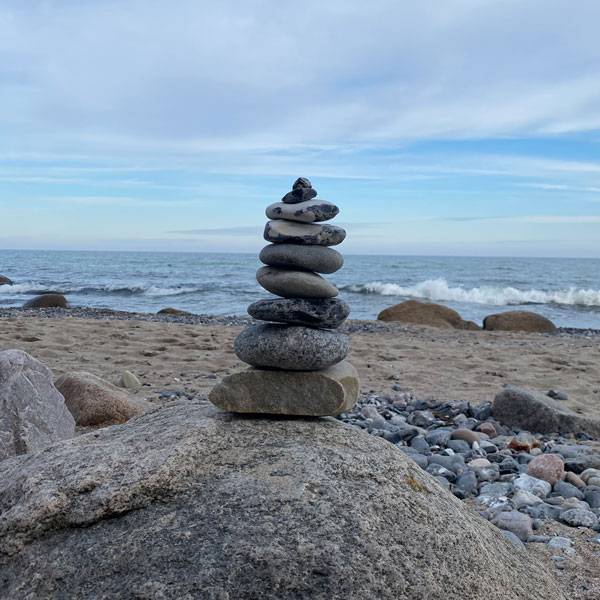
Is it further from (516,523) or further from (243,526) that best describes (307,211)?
(516,523)

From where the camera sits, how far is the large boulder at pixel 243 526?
7.62 feet

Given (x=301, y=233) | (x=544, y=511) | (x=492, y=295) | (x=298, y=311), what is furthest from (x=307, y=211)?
(x=492, y=295)

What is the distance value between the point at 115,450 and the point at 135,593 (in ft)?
2.77

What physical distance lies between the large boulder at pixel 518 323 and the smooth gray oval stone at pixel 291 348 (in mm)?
13884

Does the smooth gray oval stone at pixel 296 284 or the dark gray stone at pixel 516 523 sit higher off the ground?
the smooth gray oval stone at pixel 296 284

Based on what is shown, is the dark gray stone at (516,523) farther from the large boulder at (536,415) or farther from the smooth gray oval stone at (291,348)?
the large boulder at (536,415)

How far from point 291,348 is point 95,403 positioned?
3152 millimetres

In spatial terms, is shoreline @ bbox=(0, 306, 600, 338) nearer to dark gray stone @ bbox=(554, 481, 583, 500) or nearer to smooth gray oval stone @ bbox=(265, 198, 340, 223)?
dark gray stone @ bbox=(554, 481, 583, 500)

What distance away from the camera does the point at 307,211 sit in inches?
139

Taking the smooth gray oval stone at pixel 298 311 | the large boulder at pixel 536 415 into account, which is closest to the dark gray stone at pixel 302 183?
the smooth gray oval stone at pixel 298 311

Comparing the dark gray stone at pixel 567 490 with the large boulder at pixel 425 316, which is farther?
the large boulder at pixel 425 316

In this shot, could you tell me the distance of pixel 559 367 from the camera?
9.43 metres

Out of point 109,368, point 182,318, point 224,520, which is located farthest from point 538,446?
point 182,318

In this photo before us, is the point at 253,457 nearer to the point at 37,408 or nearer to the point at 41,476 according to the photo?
the point at 41,476
